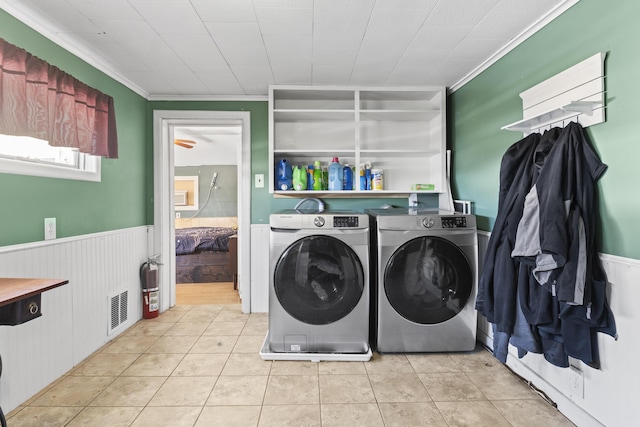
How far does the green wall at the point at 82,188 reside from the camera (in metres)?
1.70

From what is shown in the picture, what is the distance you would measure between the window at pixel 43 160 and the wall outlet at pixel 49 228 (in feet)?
0.84

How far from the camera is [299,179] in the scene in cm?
288

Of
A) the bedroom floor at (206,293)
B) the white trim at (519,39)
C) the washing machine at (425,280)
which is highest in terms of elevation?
the white trim at (519,39)

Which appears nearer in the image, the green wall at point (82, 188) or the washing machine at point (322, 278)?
the green wall at point (82, 188)

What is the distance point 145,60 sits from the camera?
2.31m

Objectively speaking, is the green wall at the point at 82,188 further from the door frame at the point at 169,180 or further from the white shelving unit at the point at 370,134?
the white shelving unit at the point at 370,134

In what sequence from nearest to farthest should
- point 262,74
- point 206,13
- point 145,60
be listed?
point 206,13
point 145,60
point 262,74

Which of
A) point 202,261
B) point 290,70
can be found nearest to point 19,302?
point 290,70

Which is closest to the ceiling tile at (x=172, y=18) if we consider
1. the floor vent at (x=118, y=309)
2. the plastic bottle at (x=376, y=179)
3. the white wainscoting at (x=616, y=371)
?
the plastic bottle at (x=376, y=179)

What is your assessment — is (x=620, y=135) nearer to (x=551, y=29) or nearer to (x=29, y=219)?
(x=551, y=29)

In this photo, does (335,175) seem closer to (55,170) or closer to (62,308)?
(55,170)

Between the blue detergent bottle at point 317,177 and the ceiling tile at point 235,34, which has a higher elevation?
the ceiling tile at point 235,34

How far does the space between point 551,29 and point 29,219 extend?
291 centimetres

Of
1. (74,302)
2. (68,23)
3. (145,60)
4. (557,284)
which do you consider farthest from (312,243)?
(68,23)
